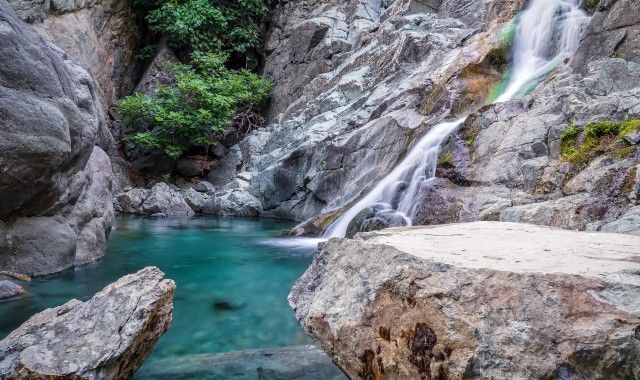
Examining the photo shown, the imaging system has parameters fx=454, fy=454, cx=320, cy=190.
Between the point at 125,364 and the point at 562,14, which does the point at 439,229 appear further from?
the point at 562,14

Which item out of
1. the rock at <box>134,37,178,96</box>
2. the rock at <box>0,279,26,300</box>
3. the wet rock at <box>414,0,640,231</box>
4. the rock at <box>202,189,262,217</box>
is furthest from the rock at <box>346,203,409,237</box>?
the rock at <box>134,37,178,96</box>

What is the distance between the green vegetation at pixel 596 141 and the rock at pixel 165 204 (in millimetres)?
12136

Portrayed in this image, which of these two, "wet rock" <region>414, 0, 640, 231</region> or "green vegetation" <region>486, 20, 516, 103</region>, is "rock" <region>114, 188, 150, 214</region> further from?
"green vegetation" <region>486, 20, 516, 103</region>

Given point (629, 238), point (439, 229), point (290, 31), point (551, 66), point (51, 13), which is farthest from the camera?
point (290, 31)

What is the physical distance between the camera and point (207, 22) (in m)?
20.8

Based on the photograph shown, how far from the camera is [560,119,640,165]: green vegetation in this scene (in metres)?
5.91

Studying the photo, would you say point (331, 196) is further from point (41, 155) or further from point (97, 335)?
point (97, 335)

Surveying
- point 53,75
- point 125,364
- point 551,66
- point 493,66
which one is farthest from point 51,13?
point 125,364

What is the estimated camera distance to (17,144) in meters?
4.82

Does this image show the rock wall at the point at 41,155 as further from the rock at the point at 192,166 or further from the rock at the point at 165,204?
the rock at the point at 192,166

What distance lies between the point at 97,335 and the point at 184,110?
55.5ft

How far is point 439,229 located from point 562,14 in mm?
10850

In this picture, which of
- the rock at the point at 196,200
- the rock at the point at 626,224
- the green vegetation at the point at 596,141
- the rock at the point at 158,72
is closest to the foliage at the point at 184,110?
the rock at the point at 158,72

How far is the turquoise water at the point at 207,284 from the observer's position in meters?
4.16
